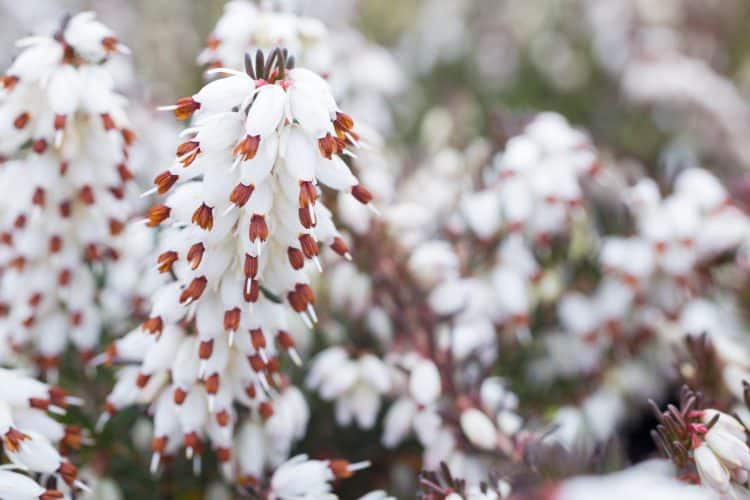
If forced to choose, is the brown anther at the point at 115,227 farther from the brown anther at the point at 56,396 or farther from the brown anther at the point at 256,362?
the brown anther at the point at 256,362

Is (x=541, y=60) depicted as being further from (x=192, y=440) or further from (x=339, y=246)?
(x=192, y=440)

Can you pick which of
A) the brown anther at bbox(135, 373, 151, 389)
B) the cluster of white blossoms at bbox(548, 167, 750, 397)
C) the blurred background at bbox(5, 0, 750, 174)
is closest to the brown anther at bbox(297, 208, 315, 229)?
the brown anther at bbox(135, 373, 151, 389)

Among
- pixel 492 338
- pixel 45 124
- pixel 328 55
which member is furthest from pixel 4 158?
→ pixel 492 338

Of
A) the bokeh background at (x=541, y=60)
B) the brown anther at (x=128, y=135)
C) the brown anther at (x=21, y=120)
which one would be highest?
the bokeh background at (x=541, y=60)

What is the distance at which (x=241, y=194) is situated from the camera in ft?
3.45

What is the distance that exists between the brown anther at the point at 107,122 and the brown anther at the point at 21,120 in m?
0.11

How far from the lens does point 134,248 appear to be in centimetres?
153

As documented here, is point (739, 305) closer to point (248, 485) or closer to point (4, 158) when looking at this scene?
point (248, 485)

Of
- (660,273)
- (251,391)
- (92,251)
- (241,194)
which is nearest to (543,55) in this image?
(660,273)

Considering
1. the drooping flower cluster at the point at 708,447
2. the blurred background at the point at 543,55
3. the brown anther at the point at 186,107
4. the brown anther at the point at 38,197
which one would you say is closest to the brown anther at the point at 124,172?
the brown anther at the point at 38,197

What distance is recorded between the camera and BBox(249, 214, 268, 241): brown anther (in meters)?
1.07

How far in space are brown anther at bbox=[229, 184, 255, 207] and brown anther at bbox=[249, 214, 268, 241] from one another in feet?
0.09

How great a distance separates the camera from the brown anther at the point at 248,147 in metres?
1.04

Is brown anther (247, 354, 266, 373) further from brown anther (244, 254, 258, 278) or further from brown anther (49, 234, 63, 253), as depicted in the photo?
brown anther (49, 234, 63, 253)
